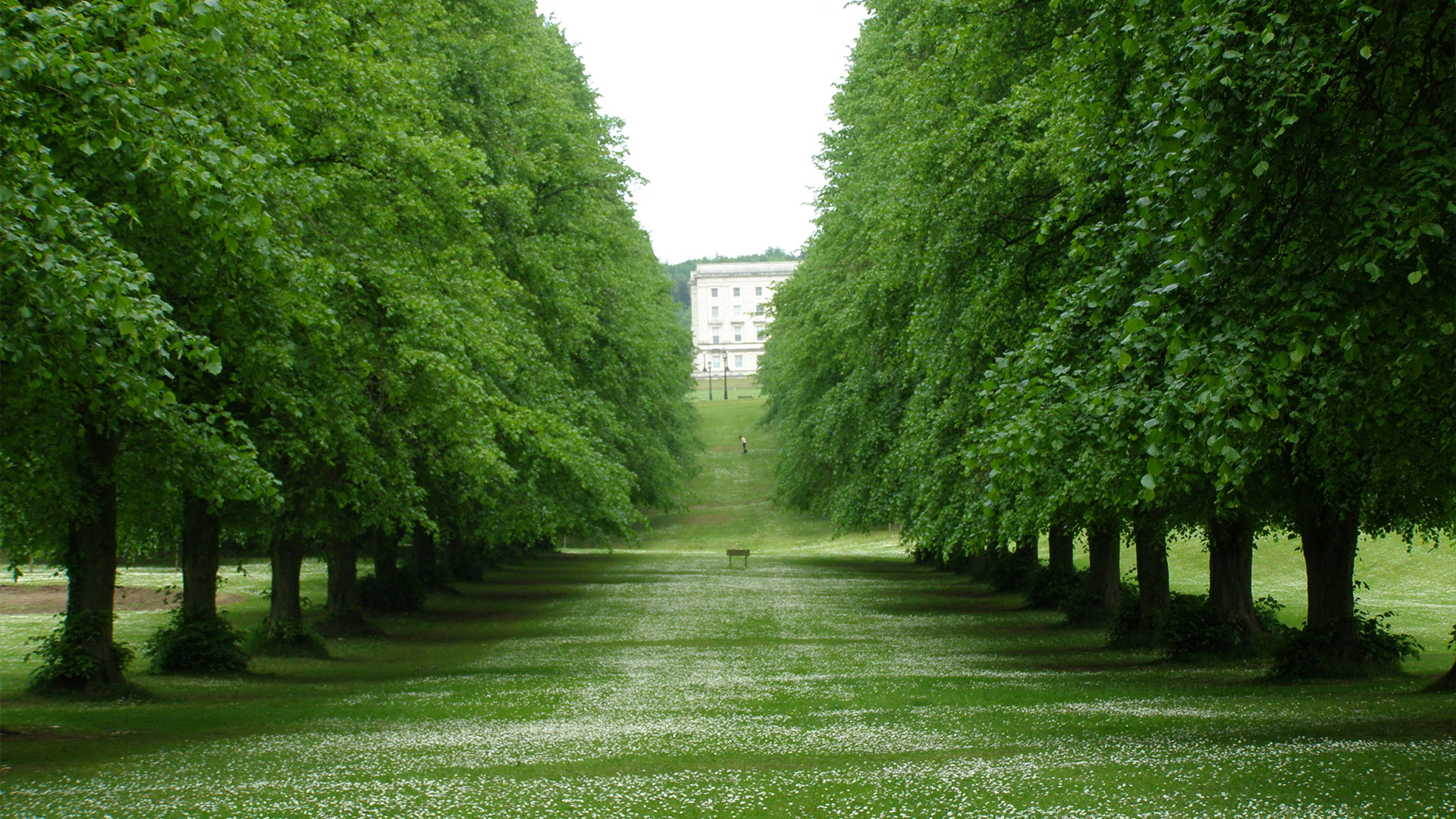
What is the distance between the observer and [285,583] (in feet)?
70.4

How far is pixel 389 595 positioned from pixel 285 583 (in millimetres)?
7465

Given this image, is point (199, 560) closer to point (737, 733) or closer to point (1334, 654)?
point (737, 733)

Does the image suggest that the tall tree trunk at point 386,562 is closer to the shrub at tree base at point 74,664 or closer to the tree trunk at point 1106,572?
the shrub at tree base at point 74,664

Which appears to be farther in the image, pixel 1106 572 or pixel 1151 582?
pixel 1106 572

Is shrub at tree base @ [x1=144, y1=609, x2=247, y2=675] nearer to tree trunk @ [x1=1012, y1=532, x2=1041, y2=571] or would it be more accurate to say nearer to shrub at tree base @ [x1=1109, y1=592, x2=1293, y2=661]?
shrub at tree base @ [x1=1109, y1=592, x2=1293, y2=661]

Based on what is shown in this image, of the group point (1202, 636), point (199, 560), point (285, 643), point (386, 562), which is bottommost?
point (285, 643)

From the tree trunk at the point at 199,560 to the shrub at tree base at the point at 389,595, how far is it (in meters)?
10.1

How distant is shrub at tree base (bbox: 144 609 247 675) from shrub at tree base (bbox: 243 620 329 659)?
2422 mm

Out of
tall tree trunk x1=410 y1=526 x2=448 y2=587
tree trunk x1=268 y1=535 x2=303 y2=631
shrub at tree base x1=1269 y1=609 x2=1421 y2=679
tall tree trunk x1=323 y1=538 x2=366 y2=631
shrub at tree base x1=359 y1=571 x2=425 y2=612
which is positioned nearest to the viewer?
shrub at tree base x1=1269 y1=609 x2=1421 y2=679

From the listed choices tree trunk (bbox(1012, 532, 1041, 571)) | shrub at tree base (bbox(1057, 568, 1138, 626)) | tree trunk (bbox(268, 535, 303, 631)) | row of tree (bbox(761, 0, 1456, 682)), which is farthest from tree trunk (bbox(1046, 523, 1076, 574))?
tree trunk (bbox(268, 535, 303, 631))

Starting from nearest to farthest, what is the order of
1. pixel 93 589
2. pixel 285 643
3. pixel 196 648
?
pixel 93 589 < pixel 196 648 < pixel 285 643

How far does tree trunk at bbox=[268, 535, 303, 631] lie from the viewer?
21203 millimetres

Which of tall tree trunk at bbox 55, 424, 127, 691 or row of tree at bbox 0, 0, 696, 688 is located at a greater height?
row of tree at bbox 0, 0, 696, 688

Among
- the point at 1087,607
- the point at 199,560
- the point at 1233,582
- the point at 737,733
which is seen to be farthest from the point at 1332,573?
the point at 199,560
